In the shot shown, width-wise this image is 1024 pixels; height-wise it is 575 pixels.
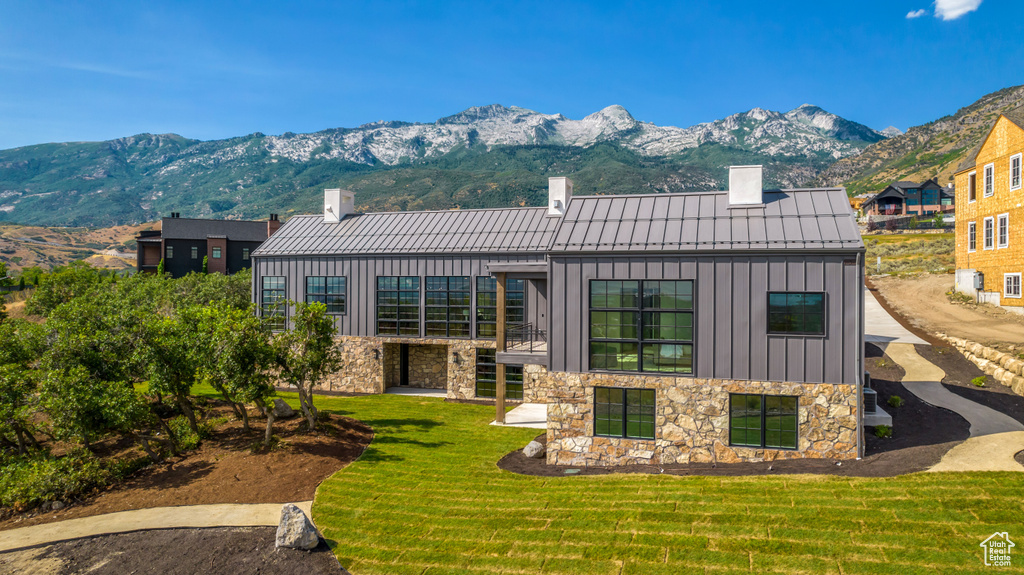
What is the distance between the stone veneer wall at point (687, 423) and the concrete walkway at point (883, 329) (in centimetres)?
1313

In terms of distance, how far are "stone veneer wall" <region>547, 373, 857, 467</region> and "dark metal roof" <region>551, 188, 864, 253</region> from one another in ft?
11.1

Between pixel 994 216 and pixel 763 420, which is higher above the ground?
pixel 994 216

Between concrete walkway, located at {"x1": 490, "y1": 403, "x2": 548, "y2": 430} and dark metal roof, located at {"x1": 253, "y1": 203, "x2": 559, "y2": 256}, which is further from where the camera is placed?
dark metal roof, located at {"x1": 253, "y1": 203, "x2": 559, "y2": 256}

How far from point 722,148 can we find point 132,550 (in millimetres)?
166176

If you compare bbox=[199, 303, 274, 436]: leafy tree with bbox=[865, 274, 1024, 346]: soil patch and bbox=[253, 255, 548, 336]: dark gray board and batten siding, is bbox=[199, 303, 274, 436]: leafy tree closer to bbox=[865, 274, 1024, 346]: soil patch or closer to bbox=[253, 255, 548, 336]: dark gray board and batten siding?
bbox=[253, 255, 548, 336]: dark gray board and batten siding

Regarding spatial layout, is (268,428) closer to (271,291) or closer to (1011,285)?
(271,291)

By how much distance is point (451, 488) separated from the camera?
12.5 metres

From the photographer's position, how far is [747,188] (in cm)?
1459

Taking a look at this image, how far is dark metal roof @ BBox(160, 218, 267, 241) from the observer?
51.1m

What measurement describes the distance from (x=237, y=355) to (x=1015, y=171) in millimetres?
36500

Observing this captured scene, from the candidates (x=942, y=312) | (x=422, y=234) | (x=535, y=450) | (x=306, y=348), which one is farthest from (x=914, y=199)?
(x=306, y=348)

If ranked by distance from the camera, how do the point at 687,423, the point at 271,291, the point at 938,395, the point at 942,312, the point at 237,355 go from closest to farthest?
the point at 687,423 → the point at 237,355 → the point at 938,395 → the point at 271,291 → the point at 942,312

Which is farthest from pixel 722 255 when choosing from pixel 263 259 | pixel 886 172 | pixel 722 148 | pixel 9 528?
pixel 722 148

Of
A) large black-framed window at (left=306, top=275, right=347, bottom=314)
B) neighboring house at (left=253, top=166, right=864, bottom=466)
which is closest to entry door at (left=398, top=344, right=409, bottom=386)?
large black-framed window at (left=306, top=275, right=347, bottom=314)
